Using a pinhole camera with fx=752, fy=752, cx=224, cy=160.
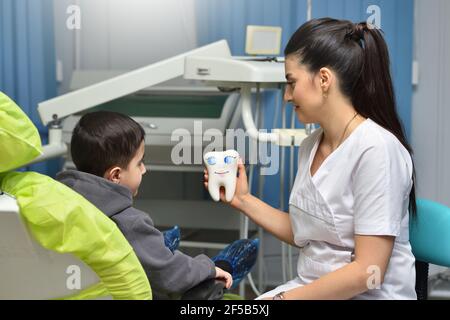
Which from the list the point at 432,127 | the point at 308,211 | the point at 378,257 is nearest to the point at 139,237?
the point at 308,211

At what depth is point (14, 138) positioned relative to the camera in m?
1.09

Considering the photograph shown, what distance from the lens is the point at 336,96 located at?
136 cm

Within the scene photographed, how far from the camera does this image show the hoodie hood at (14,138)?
1090 millimetres

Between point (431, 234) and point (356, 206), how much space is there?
238 mm

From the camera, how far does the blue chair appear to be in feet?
4.74

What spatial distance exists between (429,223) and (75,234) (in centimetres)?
71

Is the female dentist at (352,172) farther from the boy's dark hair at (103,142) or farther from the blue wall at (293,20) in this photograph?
the blue wall at (293,20)

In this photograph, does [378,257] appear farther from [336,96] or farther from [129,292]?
[129,292]

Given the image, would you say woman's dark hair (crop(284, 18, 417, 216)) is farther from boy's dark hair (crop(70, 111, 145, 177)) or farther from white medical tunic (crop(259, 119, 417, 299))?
boy's dark hair (crop(70, 111, 145, 177))

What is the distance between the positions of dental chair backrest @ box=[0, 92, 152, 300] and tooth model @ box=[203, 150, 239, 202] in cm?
31

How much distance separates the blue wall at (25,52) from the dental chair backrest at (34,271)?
6.05 ft
